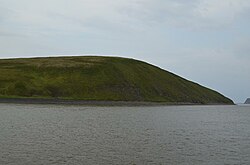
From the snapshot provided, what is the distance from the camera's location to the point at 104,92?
168m

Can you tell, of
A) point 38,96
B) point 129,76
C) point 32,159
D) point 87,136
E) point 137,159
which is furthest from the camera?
point 129,76

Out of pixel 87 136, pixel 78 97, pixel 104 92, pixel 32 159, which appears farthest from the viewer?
pixel 104 92

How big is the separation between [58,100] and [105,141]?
105 m

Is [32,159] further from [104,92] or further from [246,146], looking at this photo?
[104,92]

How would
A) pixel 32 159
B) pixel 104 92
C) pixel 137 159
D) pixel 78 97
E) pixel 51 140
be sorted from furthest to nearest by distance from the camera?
pixel 104 92 → pixel 78 97 → pixel 51 140 → pixel 137 159 → pixel 32 159

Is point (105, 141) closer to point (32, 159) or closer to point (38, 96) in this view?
point (32, 159)

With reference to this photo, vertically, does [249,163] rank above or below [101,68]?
below

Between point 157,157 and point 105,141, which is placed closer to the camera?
point 157,157

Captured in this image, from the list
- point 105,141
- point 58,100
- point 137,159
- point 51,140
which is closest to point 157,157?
point 137,159

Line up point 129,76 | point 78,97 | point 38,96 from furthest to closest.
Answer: point 129,76 < point 78,97 < point 38,96

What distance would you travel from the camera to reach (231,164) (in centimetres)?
3178

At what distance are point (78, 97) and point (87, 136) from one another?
108 m

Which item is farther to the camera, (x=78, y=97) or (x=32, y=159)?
(x=78, y=97)

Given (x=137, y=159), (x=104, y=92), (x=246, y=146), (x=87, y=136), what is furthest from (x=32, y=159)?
(x=104, y=92)
